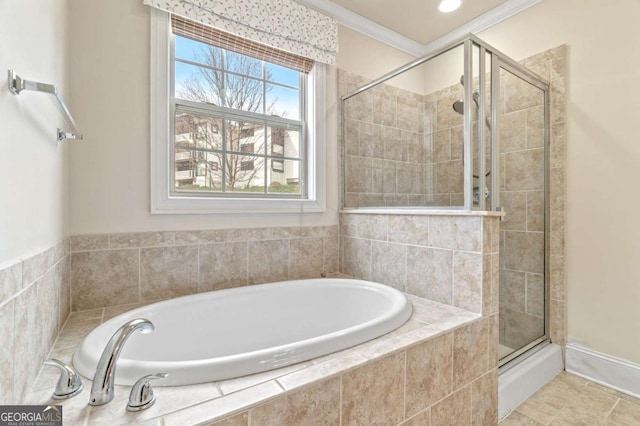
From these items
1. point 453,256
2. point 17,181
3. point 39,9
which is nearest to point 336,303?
point 453,256

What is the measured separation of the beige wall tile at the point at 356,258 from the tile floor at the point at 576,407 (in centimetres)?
109

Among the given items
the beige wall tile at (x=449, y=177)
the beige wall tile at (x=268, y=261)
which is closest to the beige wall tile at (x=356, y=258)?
the beige wall tile at (x=268, y=261)

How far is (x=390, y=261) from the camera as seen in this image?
194 cm

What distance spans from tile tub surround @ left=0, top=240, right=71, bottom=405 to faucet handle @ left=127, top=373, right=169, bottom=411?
247mm

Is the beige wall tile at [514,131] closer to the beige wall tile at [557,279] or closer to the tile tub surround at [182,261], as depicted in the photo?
A: the beige wall tile at [557,279]

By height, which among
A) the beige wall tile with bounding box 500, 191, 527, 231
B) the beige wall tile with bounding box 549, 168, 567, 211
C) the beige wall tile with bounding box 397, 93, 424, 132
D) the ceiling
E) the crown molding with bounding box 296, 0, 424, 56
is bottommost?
the beige wall tile with bounding box 500, 191, 527, 231

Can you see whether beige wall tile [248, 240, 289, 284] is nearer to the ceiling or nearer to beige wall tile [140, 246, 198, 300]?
beige wall tile [140, 246, 198, 300]

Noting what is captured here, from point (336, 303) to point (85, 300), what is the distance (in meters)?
1.34

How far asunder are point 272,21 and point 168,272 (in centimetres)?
171

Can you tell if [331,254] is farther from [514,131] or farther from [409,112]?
[514,131]

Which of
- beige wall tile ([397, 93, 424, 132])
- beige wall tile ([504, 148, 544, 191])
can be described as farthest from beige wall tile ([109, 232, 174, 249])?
beige wall tile ([504, 148, 544, 191])

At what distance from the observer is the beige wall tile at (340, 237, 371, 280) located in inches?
83.4

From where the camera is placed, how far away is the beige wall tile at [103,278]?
1504 millimetres

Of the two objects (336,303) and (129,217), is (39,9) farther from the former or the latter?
(336,303)
